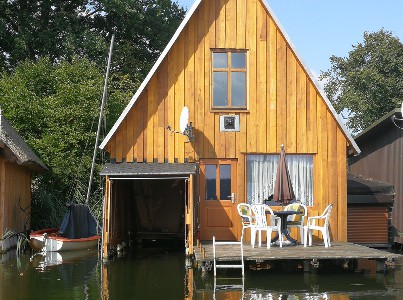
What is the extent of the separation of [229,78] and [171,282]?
6.59 metres

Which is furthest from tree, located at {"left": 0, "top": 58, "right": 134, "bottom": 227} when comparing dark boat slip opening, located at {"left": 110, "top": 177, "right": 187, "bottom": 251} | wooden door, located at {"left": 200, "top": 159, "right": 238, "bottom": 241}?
wooden door, located at {"left": 200, "top": 159, "right": 238, "bottom": 241}

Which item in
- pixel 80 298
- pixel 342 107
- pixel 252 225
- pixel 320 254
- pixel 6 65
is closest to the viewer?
pixel 80 298

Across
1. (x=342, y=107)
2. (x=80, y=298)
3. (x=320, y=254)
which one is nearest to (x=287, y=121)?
(x=320, y=254)

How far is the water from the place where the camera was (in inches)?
444

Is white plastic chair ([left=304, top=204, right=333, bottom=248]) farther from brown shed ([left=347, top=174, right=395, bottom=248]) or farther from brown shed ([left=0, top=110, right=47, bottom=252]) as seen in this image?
brown shed ([left=0, top=110, right=47, bottom=252])

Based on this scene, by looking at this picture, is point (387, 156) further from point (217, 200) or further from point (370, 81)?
point (370, 81)

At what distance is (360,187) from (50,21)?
2048 cm

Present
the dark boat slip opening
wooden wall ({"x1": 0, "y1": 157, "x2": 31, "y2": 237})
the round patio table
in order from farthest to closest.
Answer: the dark boat slip opening → wooden wall ({"x1": 0, "y1": 157, "x2": 31, "y2": 237}) → the round patio table

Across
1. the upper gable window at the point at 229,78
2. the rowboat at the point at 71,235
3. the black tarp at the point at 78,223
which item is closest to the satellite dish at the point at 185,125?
the upper gable window at the point at 229,78

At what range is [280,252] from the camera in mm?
14008

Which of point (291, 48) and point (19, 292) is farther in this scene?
point (291, 48)

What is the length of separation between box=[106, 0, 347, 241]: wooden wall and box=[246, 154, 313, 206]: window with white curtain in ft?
0.61

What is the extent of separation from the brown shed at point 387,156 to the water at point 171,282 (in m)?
4.21

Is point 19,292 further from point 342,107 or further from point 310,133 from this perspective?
point 342,107
